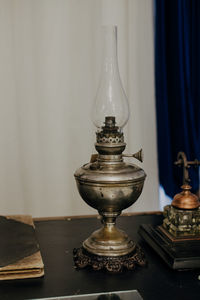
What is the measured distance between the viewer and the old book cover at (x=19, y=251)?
937 mm

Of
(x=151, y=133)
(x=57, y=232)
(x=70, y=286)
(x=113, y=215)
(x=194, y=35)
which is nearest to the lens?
(x=70, y=286)

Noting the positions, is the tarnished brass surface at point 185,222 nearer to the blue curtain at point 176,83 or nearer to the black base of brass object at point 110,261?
the black base of brass object at point 110,261

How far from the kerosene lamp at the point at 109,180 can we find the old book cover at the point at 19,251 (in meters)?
0.10

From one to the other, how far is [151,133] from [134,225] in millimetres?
922

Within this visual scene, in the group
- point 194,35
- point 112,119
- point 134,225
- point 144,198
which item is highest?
point 194,35

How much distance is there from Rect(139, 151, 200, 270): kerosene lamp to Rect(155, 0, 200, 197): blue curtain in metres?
0.92

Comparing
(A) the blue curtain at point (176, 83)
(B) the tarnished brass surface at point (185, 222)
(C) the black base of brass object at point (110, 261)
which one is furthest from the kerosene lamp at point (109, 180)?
(A) the blue curtain at point (176, 83)

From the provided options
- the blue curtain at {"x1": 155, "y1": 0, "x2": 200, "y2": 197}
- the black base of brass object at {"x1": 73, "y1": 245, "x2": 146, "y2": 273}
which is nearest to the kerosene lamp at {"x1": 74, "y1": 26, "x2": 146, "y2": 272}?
the black base of brass object at {"x1": 73, "y1": 245, "x2": 146, "y2": 273}

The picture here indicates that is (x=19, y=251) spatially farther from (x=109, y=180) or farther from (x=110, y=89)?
(x=110, y=89)

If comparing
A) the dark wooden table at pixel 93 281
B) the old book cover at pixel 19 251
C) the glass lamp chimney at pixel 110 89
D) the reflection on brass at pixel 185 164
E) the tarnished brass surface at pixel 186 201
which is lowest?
the dark wooden table at pixel 93 281

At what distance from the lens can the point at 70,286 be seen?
90 cm

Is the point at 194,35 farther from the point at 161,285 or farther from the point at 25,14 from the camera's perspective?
the point at 161,285

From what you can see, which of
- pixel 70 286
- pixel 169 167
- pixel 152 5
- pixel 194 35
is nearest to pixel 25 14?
pixel 152 5

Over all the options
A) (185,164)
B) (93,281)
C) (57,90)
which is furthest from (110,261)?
(57,90)
